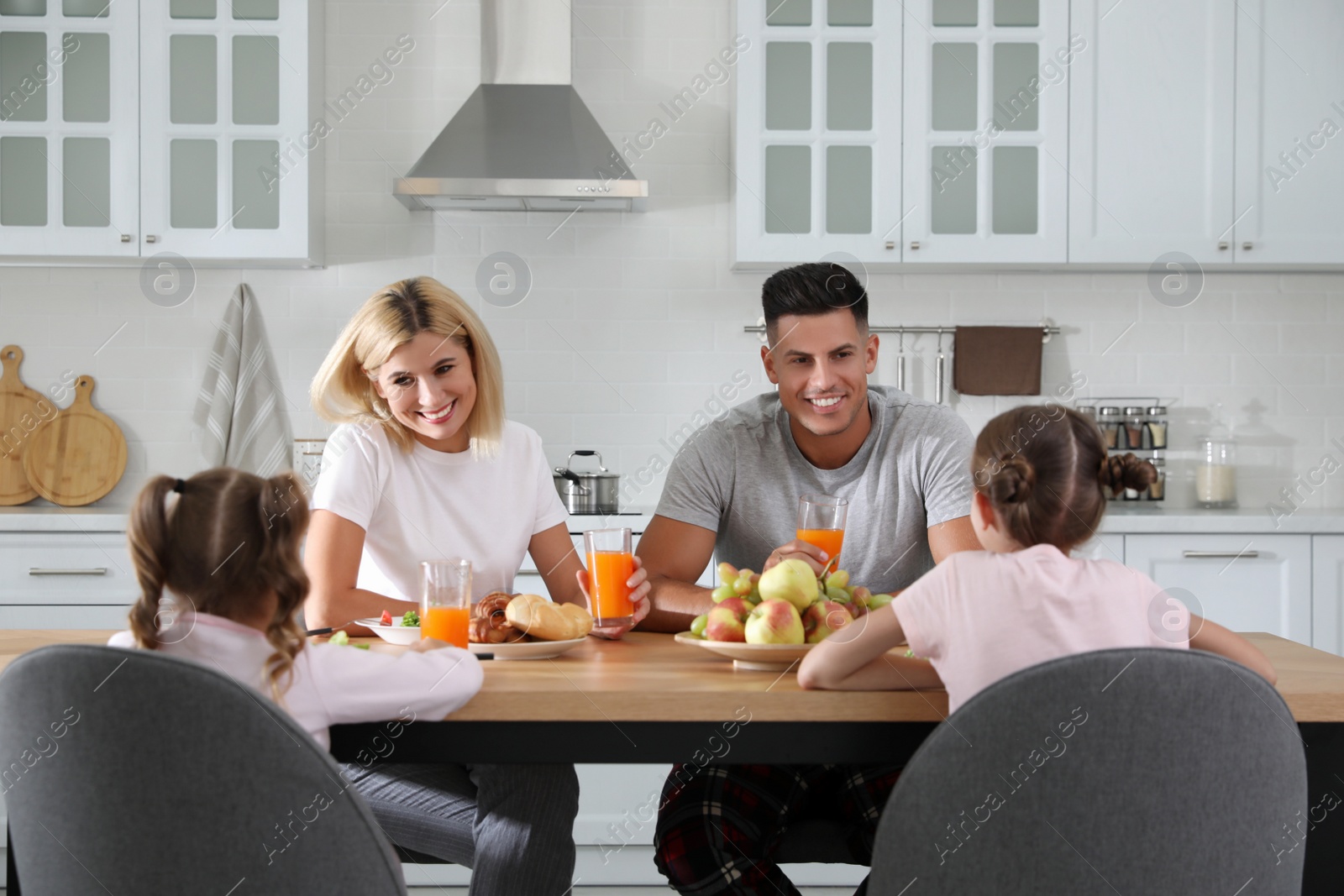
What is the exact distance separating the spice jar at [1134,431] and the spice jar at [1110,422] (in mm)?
26

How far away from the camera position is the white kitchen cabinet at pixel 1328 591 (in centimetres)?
285

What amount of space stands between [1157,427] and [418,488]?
2462 mm

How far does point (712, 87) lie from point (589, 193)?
2.35 ft

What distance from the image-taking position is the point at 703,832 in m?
1.42

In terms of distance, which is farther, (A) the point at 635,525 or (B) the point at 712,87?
(B) the point at 712,87

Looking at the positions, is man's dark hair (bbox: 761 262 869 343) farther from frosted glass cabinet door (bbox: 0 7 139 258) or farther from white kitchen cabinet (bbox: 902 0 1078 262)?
frosted glass cabinet door (bbox: 0 7 139 258)

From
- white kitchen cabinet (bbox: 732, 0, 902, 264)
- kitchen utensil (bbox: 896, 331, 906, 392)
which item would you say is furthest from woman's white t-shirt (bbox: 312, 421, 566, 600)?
kitchen utensil (bbox: 896, 331, 906, 392)

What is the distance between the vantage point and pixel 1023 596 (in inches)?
40.2

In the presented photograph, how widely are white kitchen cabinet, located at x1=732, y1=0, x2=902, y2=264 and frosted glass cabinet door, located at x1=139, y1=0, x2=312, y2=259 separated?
1.29m

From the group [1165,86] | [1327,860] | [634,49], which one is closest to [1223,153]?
[1165,86]

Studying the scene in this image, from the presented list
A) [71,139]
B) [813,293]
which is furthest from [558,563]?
[71,139]

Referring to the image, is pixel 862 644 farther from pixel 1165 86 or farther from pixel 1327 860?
pixel 1165 86

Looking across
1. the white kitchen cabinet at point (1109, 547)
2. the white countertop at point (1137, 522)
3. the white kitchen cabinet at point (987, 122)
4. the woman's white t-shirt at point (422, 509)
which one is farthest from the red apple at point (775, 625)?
the white kitchen cabinet at point (987, 122)

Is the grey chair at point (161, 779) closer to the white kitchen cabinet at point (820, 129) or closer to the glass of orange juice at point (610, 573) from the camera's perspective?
the glass of orange juice at point (610, 573)
